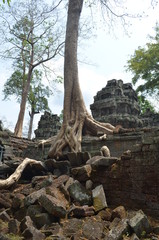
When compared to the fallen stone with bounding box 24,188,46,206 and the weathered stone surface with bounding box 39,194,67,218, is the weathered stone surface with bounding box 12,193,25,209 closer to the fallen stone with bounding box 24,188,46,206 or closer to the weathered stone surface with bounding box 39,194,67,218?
the fallen stone with bounding box 24,188,46,206

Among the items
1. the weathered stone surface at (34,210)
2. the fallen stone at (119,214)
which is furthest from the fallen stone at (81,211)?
the weathered stone surface at (34,210)

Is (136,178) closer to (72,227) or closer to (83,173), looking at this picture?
(83,173)

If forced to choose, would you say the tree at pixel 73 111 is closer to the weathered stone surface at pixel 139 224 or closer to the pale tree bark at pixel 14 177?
the pale tree bark at pixel 14 177

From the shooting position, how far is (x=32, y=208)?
3602mm

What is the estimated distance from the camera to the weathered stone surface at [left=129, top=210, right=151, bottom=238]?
9.40 ft

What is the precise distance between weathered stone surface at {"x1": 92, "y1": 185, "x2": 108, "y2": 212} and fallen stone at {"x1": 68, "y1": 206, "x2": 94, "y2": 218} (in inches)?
5.2

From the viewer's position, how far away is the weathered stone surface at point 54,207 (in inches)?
132

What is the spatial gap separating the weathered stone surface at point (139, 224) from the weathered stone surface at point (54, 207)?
97 centimetres

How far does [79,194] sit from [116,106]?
10.1 meters

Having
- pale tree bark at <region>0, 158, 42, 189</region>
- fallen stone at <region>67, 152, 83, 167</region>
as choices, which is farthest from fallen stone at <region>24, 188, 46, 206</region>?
fallen stone at <region>67, 152, 83, 167</region>

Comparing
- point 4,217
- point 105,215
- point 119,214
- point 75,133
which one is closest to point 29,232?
point 4,217

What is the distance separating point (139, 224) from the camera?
290cm

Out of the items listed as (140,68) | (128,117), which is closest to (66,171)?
(128,117)

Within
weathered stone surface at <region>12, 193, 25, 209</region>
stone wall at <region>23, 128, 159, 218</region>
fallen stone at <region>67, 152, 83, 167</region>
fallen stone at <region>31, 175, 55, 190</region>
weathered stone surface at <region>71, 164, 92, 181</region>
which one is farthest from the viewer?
fallen stone at <region>67, 152, 83, 167</region>
